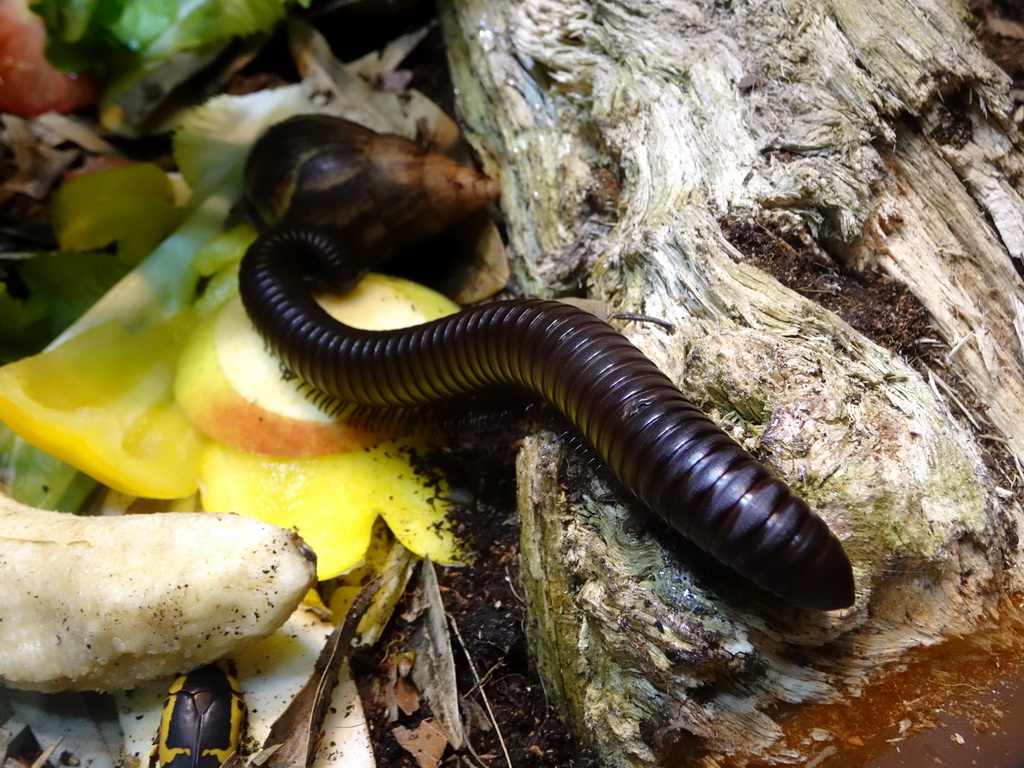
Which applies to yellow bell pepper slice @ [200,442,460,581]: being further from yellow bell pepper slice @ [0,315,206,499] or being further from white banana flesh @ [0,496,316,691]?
white banana flesh @ [0,496,316,691]

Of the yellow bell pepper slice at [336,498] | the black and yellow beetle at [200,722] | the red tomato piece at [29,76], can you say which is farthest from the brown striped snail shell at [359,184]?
the black and yellow beetle at [200,722]

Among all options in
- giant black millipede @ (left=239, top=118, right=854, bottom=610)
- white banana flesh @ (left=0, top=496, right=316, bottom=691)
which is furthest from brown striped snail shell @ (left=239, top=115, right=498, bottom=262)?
white banana flesh @ (left=0, top=496, right=316, bottom=691)

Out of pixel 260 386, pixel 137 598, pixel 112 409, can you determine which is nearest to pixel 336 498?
pixel 260 386

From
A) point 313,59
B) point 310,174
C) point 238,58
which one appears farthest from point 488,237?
point 238,58

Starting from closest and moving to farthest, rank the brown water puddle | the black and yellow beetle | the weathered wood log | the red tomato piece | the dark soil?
the brown water puddle, the weathered wood log, the black and yellow beetle, the dark soil, the red tomato piece

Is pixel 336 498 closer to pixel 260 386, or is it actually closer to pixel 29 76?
pixel 260 386

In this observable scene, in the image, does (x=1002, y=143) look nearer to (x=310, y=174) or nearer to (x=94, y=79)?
(x=310, y=174)
